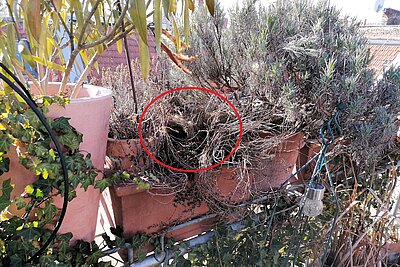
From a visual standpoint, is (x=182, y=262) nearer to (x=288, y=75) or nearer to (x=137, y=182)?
(x=137, y=182)

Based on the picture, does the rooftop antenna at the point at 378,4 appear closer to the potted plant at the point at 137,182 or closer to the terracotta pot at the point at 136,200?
the potted plant at the point at 137,182

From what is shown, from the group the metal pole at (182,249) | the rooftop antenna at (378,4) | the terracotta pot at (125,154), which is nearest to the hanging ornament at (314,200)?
the metal pole at (182,249)

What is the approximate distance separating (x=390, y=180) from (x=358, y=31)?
0.71 meters

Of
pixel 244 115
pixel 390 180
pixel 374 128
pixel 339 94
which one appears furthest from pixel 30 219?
pixel 390 180

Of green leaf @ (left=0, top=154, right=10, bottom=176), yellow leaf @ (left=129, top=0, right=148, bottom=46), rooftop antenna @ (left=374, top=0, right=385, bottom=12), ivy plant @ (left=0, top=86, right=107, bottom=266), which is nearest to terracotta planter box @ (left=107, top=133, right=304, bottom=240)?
ivy plant @ (left=0, top=86, right=107, bottom=266)

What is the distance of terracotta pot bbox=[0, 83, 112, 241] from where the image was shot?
632 millimetres

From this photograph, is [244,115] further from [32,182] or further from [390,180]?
[390,180]

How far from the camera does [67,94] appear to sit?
792 millimetres

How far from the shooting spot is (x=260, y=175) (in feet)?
3.12

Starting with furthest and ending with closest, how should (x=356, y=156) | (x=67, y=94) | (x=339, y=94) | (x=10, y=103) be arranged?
(x=356, y=156), (x=339, y=94), (x=67, y=94), (x=10, y=103)

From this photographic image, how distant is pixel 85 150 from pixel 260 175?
54 centimetres

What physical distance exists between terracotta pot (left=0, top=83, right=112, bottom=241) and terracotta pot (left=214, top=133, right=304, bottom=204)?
0.35 metres

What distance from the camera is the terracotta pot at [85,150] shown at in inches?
24.9

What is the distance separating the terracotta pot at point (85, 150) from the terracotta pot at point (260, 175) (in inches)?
13.7
